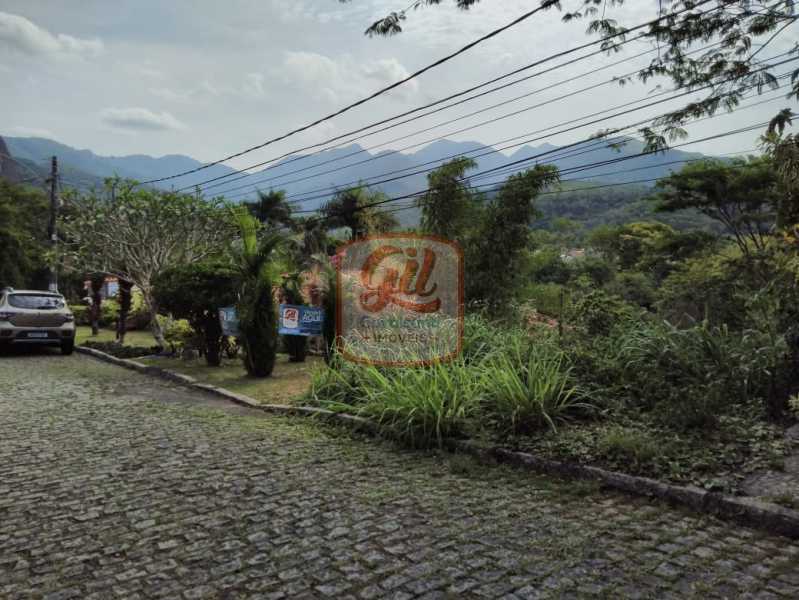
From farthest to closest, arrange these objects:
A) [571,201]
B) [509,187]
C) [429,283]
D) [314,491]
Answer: [571,201], [509,187], [429,283], [314,491]

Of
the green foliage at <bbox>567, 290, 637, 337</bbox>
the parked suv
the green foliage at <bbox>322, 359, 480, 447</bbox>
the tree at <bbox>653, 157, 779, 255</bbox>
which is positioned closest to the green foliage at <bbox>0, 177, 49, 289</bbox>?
the parked suv

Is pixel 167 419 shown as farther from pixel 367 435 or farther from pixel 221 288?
pixel 221 288

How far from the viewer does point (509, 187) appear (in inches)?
608

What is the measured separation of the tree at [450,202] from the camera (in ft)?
53.5

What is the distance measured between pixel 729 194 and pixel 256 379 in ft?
65.1

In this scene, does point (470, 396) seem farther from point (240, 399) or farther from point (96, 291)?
point (96, 291)

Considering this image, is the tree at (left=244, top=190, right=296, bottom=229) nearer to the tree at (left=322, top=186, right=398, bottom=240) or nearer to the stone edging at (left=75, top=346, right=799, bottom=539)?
the tree at (left=322, top=186, right=398, bottom=240)

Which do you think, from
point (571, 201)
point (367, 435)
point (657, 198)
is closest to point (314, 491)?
point (367, 435)

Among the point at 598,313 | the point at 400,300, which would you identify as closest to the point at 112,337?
the point at 400,300

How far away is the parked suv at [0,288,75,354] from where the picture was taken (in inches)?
533

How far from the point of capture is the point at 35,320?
45.4 feet

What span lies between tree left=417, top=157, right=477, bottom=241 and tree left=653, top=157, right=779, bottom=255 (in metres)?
8.67

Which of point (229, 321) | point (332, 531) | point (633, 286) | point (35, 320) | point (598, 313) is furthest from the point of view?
point (633, 286)

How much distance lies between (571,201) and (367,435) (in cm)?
6617
